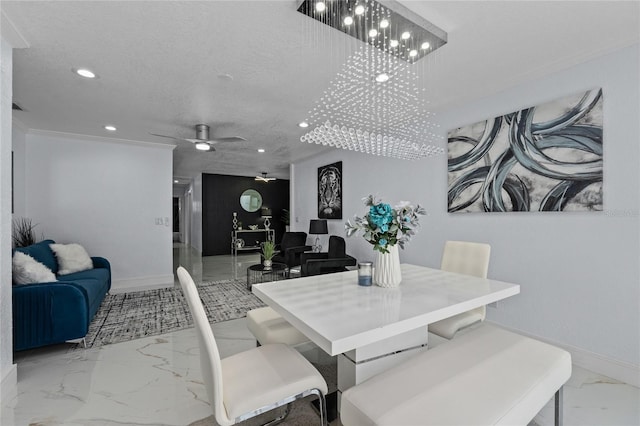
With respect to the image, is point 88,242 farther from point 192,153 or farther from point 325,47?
point 325,47

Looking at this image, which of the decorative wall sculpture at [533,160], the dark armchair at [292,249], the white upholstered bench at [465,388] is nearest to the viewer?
the white upholstered bench at [465,388]

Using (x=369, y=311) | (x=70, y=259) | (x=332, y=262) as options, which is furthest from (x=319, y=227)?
(x=369, y=311)

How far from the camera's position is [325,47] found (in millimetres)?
2062

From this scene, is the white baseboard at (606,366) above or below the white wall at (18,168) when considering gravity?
below

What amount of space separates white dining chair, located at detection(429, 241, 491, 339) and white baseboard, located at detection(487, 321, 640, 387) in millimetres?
857

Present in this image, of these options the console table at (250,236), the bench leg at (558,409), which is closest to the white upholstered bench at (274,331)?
the bench leg at (558,409)

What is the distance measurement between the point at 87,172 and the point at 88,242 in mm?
1111

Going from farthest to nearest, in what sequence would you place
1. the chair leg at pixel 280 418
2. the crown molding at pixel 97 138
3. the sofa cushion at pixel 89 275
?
the crown molding at pixel 97 138 < the sofa cushion at pixel 89 275 < the chair leg at pixel 280 418

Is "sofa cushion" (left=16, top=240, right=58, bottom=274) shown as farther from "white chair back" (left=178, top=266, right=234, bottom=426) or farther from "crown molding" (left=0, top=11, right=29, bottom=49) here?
"white chair back" (left=178, top=266, right=234, bottom=426)

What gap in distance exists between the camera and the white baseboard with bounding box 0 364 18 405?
5.84 ft

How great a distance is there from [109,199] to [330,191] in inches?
148

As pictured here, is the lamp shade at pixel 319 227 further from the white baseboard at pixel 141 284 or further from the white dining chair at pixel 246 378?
the white dining chair at pixel 246 378

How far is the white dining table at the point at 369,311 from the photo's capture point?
1.16 m

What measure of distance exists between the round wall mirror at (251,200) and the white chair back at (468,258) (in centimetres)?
726
